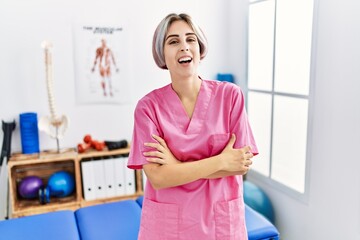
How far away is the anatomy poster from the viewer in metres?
2.67

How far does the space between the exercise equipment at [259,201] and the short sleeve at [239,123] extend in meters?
1.41

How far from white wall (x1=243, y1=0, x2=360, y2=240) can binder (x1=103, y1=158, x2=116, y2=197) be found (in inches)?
56.6

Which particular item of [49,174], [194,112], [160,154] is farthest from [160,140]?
[49,174]

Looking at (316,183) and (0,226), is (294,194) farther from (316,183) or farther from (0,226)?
(0,226)

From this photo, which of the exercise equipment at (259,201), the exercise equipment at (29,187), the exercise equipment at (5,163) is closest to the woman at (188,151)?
the exercise equipment at (259,201)

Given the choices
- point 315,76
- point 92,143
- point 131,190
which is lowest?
point 131,190

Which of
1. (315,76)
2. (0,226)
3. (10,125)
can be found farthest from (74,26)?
(315,76)

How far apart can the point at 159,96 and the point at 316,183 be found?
1.40 meters

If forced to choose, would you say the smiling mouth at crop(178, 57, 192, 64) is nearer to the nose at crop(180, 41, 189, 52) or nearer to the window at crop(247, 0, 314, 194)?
the nose at crop(180, 41, 189, 52)

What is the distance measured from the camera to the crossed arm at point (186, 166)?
1.10 m

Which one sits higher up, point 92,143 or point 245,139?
point 245,139

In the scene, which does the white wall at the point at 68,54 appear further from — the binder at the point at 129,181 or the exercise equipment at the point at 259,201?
the exercise equipment at the point at 259,201

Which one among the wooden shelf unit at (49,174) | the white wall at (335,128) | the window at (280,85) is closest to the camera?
the white wall at (335,128)

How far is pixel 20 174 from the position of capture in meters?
2.65
